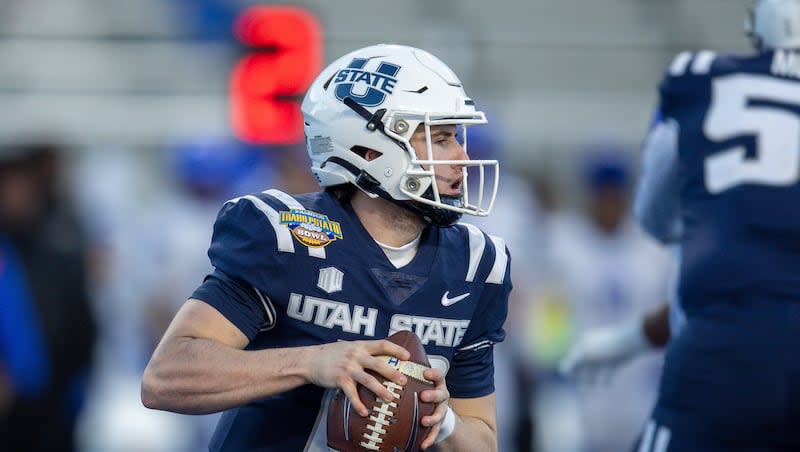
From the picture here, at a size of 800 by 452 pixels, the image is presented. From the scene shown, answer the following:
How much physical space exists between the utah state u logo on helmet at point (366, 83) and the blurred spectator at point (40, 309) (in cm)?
405

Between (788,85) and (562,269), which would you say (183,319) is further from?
(562,269)

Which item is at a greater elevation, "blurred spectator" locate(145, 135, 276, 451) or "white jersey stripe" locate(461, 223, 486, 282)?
"white jersey stripe" locate(461, 223, 486, 282)

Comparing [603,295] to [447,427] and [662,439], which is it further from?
[447,427]

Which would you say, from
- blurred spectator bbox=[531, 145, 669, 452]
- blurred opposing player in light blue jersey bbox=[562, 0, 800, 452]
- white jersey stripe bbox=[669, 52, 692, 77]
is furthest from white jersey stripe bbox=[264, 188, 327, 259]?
blurred spectator bbox=[531, 145, 669, 452]

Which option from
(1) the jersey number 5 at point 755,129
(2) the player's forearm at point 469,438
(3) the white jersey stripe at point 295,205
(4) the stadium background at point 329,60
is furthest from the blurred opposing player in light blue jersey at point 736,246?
(4) the stadium background at point 329,60

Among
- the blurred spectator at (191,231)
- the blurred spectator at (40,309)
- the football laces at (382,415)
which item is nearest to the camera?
the football laces at (382,415)

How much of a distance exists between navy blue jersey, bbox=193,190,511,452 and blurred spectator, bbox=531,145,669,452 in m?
4.27

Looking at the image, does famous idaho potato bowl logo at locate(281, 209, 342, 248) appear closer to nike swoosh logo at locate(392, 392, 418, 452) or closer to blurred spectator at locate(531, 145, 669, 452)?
nike swoosh logo at locate(392, 392, 418, 452)

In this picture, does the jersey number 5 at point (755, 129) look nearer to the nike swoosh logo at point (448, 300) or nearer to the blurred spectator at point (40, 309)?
the nike swoosh logo at point (448, 300)

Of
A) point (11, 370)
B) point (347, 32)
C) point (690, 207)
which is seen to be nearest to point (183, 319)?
point (690, 207)

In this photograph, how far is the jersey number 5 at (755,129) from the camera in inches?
144

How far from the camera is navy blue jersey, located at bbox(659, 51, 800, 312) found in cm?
360

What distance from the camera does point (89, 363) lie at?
7.66 m

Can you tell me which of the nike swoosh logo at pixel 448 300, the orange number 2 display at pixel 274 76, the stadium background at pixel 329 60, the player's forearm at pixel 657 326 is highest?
the nike swoosh logo at pixel 448 300
